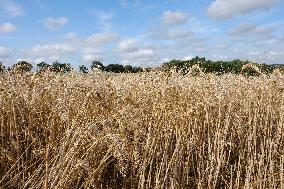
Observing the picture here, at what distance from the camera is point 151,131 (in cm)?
434

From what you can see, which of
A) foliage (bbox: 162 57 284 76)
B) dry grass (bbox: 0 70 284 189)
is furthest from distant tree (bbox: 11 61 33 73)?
foliage (bbox: 162 57 284 76)

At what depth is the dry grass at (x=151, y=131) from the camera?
12.7 feet

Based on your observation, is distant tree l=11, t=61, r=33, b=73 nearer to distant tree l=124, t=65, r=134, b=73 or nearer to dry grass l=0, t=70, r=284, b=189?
Answer: dry grass l=0, t=70, r=284, b=189

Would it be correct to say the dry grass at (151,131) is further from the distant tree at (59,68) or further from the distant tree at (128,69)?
the distant tree at (128,69)

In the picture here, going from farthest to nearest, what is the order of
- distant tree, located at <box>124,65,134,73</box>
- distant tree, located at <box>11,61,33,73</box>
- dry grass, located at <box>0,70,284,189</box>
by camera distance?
1. distant tree, located at <box>124,65,134,73</box>
2. distant tree, located at <box>11,61,33,73</box>
3. dry grass, located at <box>0,70,284,189</box>

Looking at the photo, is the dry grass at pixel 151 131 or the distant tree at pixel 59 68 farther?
the distant tree at pixel 59 68

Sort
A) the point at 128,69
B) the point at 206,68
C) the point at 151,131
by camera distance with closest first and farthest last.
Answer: the point at 151,131 < the point at 206,68 < the point at 128,69

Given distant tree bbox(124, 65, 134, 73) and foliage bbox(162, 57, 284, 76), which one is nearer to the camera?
foliage bbox(162, 57, 284, 76)

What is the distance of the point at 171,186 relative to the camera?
3715mm

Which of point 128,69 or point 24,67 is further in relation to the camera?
point 128,69

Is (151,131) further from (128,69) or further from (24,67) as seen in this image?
(128,69)

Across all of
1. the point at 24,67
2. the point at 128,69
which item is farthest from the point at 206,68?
the point at 24,67

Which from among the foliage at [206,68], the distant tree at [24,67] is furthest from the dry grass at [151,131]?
the foliage at [206,68]

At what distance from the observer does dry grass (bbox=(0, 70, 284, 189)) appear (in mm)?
3869
